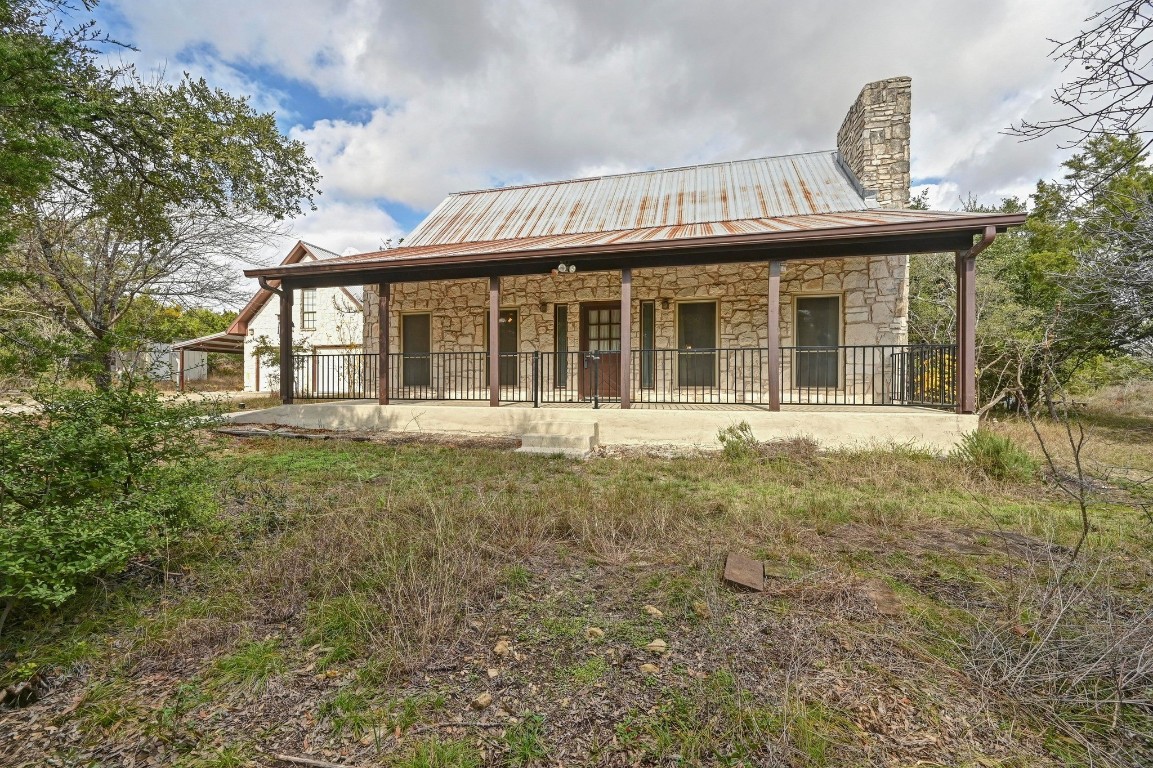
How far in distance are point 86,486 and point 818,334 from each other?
32.3 ft

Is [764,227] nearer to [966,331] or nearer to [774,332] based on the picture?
[774,332]

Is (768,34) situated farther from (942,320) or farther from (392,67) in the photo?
(942,320)

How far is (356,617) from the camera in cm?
229

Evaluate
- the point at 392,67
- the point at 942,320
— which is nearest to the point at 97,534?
the point at 392,67

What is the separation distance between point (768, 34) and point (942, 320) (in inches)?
371

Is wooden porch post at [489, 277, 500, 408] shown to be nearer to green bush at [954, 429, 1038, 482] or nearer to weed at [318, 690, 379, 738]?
weed at [318, 690, 379, 738]

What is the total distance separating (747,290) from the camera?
9.29 meters

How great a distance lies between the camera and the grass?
164cm

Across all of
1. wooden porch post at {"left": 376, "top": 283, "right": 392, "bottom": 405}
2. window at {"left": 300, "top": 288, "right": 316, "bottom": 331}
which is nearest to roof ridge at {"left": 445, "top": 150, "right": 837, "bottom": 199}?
wooden porch post at {"left": 376, "top": 283, "right": 392, "bottom": 405}

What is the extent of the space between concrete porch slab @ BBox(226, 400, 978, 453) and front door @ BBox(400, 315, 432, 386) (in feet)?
6.41

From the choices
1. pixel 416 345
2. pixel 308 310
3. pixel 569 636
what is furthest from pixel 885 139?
pixel 308 310

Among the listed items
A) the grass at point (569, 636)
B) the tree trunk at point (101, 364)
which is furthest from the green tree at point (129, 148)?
the grass at point (569, 636)

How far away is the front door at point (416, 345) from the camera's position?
10.9m

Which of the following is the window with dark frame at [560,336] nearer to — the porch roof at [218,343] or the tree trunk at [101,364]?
the tree trunk at [101,364]
